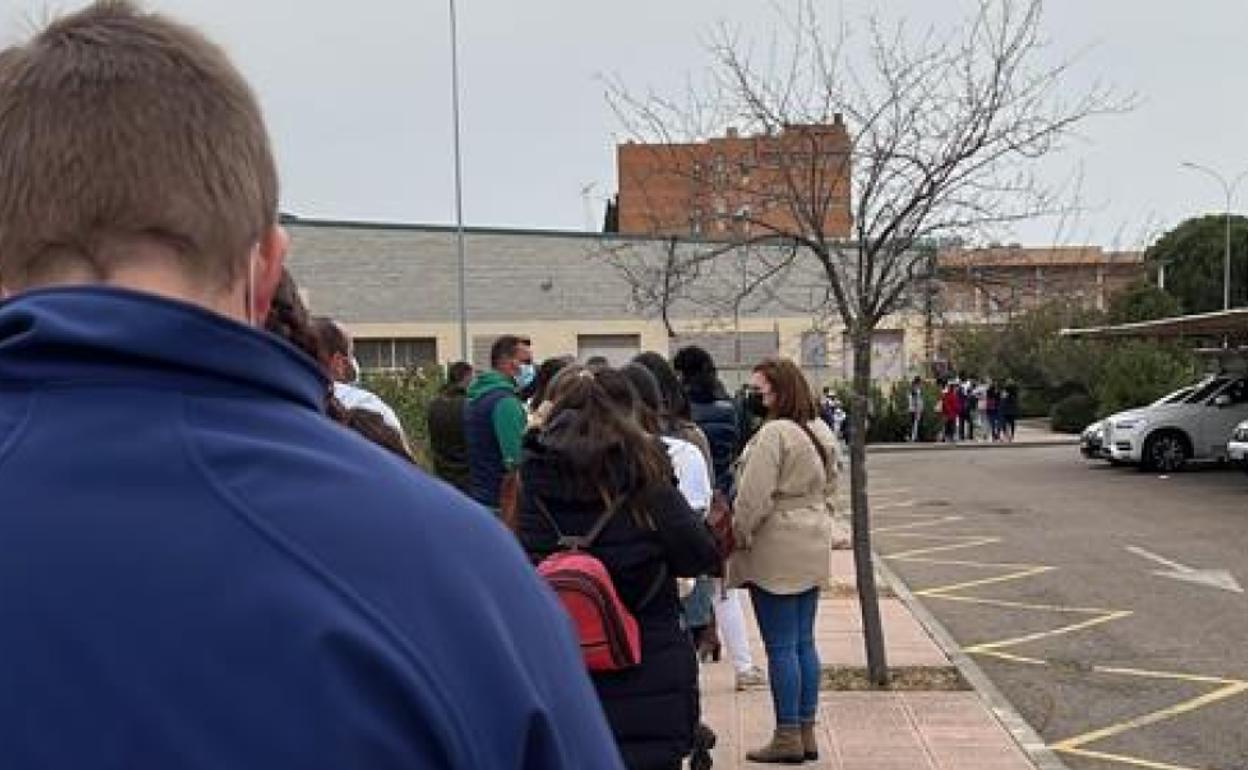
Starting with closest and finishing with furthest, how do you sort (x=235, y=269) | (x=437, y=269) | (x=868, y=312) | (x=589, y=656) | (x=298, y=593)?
1. (x=298, y=593)
2. (x=235, y=269)
3. (x=589, y=656)
4. (x=868, y=312)
5. (x=437, y=269)

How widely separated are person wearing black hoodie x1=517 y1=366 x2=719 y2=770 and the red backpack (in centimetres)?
16

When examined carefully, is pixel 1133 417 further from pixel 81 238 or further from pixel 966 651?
pixel 81 238

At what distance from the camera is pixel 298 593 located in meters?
1.10

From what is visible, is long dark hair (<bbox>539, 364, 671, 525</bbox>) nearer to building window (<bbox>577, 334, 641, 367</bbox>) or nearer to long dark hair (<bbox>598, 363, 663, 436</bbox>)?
long dark hair (<bbox>598, 363, 663, 436</bbox>)

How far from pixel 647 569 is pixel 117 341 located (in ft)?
11.1

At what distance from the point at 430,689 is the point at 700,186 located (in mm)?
8982

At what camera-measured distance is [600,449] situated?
14.4 ft

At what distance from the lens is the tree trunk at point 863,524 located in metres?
8.22

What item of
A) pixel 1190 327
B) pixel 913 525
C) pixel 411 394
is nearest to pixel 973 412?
pixel 1190 327

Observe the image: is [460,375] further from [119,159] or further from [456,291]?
[456,291]

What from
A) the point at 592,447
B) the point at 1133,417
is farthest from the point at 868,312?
the point at 1133,417

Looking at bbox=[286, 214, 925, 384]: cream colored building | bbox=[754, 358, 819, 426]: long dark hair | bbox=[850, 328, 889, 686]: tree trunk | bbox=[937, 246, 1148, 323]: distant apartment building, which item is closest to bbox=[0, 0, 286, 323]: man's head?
bbox=[754, 358, 819, 426]: long dark hair

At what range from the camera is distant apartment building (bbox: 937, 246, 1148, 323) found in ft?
31.0

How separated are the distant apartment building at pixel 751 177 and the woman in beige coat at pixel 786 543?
279 cm
